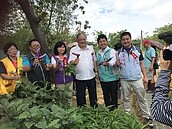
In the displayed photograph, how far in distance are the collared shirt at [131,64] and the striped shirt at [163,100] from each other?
10.4 ft

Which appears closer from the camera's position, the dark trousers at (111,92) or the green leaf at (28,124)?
the green leaf at (28,124)

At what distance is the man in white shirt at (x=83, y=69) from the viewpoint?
4.47 metres

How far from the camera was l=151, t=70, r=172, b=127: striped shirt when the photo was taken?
49.4 inches

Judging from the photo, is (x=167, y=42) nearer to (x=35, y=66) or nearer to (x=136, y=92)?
(x=35, y=66)

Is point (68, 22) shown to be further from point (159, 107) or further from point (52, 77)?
point (159, 107)

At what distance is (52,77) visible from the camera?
4500mm

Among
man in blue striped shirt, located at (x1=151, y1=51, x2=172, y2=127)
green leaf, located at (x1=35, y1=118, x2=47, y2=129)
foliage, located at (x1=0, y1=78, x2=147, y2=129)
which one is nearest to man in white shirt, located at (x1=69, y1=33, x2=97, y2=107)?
foliage, located at (x1=0, y1=78, x2=147, y2=129)

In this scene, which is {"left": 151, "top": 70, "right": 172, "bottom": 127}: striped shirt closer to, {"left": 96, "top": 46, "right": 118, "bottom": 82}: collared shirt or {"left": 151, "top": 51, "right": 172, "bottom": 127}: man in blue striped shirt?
{"left": 151, "top": 51, "right": 172, "bottom": 127}: man in blue striped shirt

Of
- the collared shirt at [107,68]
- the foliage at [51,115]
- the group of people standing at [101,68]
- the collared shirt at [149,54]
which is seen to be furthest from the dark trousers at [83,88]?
the collared shirt at [149,54]

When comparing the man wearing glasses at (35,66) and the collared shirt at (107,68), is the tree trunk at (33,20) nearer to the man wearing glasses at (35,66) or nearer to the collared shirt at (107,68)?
the man wearing glasses at (35,66)

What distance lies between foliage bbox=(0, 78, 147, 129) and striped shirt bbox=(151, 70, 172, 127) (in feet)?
3.79

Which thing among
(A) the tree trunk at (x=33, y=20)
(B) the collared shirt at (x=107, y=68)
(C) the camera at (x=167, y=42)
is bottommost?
(B) the collared shirt at (x=107, y=68)

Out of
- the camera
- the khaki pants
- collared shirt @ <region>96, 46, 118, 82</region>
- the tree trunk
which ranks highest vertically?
the tree trunk

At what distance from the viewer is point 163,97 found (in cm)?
127
